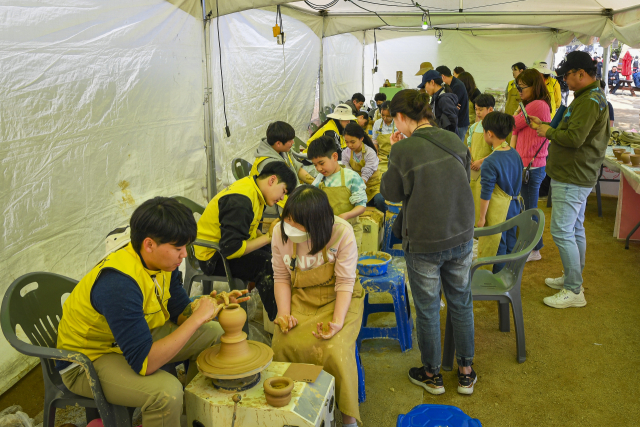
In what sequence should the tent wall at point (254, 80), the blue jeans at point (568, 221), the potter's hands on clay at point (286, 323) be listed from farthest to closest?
the tent wall at point (254, 80) < the blue jeans at point (568, 221) < the potter's hands on clay at point (286, 323)

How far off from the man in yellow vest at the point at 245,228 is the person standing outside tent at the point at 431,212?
798 millimetres

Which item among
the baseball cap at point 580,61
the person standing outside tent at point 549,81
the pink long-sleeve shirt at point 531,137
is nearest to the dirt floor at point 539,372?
the pink long-sleeve shirt at point 531,137

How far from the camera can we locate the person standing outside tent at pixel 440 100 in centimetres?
612

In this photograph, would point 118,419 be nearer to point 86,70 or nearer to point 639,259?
point 86,70

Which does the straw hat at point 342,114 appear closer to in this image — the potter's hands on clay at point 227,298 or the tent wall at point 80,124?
the tent wall at point 80,124

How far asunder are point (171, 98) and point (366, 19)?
253 inches

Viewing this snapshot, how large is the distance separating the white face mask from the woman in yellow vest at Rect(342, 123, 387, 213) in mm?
2879

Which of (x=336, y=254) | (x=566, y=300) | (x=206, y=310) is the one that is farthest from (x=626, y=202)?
(x=206, y=310)

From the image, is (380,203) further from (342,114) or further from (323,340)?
(323,340)

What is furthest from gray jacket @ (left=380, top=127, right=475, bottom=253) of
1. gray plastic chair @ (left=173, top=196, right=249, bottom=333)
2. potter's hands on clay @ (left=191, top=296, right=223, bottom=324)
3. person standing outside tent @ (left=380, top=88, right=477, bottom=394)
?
gray plastic chair @ (left=173, top=196, right=249, bottom=333)

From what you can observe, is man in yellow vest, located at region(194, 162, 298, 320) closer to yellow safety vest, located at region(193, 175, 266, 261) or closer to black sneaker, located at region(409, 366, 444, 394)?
yellow safety vest, located at region(193, 175, 266, 261)

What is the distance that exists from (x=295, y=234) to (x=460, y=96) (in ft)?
17.1

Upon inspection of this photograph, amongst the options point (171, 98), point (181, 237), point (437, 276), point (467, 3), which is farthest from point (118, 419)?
point (467, 3)

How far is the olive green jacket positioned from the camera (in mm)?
3500
